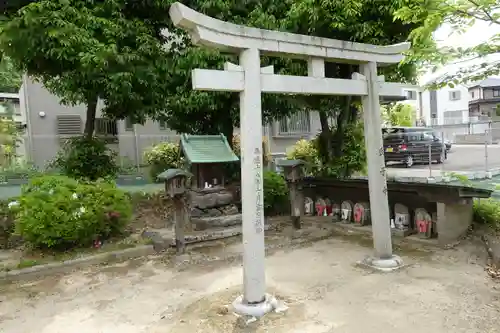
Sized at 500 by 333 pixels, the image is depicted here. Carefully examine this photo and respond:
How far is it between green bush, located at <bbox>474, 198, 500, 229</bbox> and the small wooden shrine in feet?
15.2

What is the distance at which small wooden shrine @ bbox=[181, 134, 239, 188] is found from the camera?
797 centimetres

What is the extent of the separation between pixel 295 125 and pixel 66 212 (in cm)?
1225

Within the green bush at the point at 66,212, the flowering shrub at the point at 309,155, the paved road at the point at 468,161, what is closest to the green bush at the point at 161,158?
the flowering shrub at the point at 309,155

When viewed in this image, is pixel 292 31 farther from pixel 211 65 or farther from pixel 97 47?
pixel 97 47

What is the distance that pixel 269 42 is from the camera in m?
4.40

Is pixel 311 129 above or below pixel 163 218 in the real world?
above

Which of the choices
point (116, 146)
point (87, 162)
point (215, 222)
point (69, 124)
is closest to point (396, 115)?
point (116, 146)

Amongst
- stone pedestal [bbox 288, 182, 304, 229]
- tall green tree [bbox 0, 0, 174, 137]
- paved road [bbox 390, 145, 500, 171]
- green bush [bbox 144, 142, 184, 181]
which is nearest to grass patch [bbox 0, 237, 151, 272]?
tall green tree [bbox 0, 0, 174, 137]

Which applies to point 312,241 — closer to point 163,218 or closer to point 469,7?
point 163,218

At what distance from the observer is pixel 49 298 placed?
5.15 metres

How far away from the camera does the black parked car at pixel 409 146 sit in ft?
50.6

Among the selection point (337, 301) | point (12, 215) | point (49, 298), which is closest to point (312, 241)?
point (337, 301)

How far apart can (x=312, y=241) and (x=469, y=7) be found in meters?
4.69

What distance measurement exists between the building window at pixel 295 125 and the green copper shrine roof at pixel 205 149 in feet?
28.0
